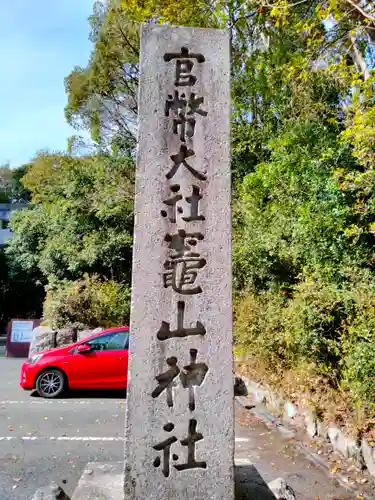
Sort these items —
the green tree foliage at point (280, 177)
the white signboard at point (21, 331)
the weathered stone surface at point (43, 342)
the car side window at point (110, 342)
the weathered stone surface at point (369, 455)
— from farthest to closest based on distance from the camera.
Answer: the white signboard at point (21, 331), the weathered stone surface at point (43, 342), the car side window at point (110, 342), the green tree foliage at point (280, 177), the weathered stone surface at point (369, 455)

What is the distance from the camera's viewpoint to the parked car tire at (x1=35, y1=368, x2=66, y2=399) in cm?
948

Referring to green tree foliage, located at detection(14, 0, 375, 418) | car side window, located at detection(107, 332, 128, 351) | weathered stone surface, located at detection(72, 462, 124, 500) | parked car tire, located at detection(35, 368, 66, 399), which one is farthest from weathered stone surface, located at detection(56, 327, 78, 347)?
weathered stone surface, located at detection(72, 462, 124, 500)

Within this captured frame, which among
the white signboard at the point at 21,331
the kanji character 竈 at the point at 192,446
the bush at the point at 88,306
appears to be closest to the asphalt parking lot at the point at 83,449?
the kanji character 竈 at the point at 192,446

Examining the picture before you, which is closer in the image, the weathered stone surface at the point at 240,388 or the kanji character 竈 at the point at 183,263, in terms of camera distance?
the kanji character 竈 at the point at 183,263

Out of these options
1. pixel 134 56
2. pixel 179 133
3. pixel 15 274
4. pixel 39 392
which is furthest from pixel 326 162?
pixel 15 274

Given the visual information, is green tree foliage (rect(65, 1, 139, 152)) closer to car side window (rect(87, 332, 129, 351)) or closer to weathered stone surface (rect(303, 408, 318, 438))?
car side window (rect(87, 332, 129, 351))

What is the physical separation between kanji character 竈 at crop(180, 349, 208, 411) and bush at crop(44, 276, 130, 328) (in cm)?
1279

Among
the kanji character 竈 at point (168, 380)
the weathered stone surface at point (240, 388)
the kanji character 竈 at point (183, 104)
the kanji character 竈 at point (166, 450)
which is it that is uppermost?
the kanji character 竈 at point (183, 104)

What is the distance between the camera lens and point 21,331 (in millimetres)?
16953

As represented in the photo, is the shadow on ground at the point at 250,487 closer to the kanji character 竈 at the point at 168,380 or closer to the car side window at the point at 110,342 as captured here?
the kanji character 竈 at the point at 168,380

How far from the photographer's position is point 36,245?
2323cm

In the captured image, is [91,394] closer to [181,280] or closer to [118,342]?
[118,342]

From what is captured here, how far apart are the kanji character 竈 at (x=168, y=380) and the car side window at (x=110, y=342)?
679 centimetres

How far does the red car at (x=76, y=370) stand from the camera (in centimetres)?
951
